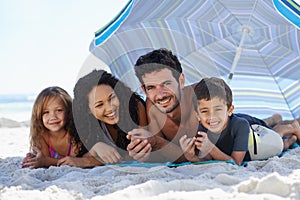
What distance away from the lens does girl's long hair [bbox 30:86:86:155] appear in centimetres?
260

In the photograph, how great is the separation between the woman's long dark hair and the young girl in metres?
0.09

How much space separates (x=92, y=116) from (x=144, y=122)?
342 mm

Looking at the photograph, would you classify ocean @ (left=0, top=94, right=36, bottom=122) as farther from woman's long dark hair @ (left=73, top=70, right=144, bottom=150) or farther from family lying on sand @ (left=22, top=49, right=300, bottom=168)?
woman's long dark hair @ (left=73, top=70, right=144, bottom=150)

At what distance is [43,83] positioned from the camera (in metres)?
21.2

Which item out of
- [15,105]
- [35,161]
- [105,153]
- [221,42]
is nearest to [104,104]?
[105,153]

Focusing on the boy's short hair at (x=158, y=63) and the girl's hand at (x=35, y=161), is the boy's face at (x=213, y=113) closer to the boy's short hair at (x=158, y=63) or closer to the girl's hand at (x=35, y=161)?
the boy's short hair at (x=158, y=63)

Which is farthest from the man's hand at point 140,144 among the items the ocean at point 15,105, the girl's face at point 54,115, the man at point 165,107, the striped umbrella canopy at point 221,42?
the ocean at point 15,105

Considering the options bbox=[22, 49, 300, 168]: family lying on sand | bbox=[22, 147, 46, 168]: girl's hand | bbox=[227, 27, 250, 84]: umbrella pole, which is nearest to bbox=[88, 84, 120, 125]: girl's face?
bbox=[22, 49, 300, 168]: family lying on sand

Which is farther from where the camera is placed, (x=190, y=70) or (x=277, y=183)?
(x=190, y=70)

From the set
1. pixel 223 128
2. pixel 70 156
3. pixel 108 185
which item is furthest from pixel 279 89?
pixel 108 185

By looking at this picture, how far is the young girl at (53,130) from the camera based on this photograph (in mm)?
2582

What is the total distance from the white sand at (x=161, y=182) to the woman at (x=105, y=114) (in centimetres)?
28

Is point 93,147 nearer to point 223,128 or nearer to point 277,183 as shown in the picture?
point 223,128

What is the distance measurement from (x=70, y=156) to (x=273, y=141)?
1378 millimetres
